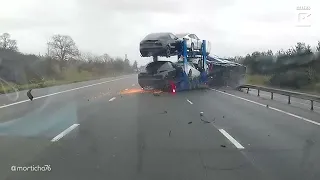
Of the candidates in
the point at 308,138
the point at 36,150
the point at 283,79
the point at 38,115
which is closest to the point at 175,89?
the point at 283,79

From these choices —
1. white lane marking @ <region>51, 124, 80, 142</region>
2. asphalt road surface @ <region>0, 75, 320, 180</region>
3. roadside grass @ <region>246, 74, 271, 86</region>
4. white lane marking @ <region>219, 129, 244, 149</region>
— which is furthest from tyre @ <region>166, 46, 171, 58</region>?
roadside grass @ <region>246, 74, 271, 86</region>

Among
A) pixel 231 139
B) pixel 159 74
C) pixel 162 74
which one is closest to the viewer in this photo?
pixel 231 139

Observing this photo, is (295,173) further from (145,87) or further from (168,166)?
(145,87)

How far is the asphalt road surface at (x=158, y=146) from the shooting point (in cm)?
611

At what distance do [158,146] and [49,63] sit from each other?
42.4 meters

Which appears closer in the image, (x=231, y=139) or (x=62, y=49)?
(x=231, y=139)

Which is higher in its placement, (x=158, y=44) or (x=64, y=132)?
(x=158, y=44)

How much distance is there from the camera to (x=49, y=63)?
48.2m

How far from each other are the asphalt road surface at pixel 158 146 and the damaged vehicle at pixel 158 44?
425 inches

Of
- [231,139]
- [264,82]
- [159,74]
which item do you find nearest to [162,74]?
[159,74]

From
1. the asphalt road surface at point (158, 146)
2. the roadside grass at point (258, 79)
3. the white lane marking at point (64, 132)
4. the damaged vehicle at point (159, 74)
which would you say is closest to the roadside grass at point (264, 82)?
the roadside grass at point (258, 79)

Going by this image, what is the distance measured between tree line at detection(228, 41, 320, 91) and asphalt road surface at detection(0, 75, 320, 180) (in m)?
19.7

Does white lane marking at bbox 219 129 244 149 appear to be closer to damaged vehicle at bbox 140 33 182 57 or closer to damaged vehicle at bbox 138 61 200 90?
damaged vehicle at bbox 140 33 182 57

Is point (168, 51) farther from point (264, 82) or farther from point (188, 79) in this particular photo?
point (264, 82)
